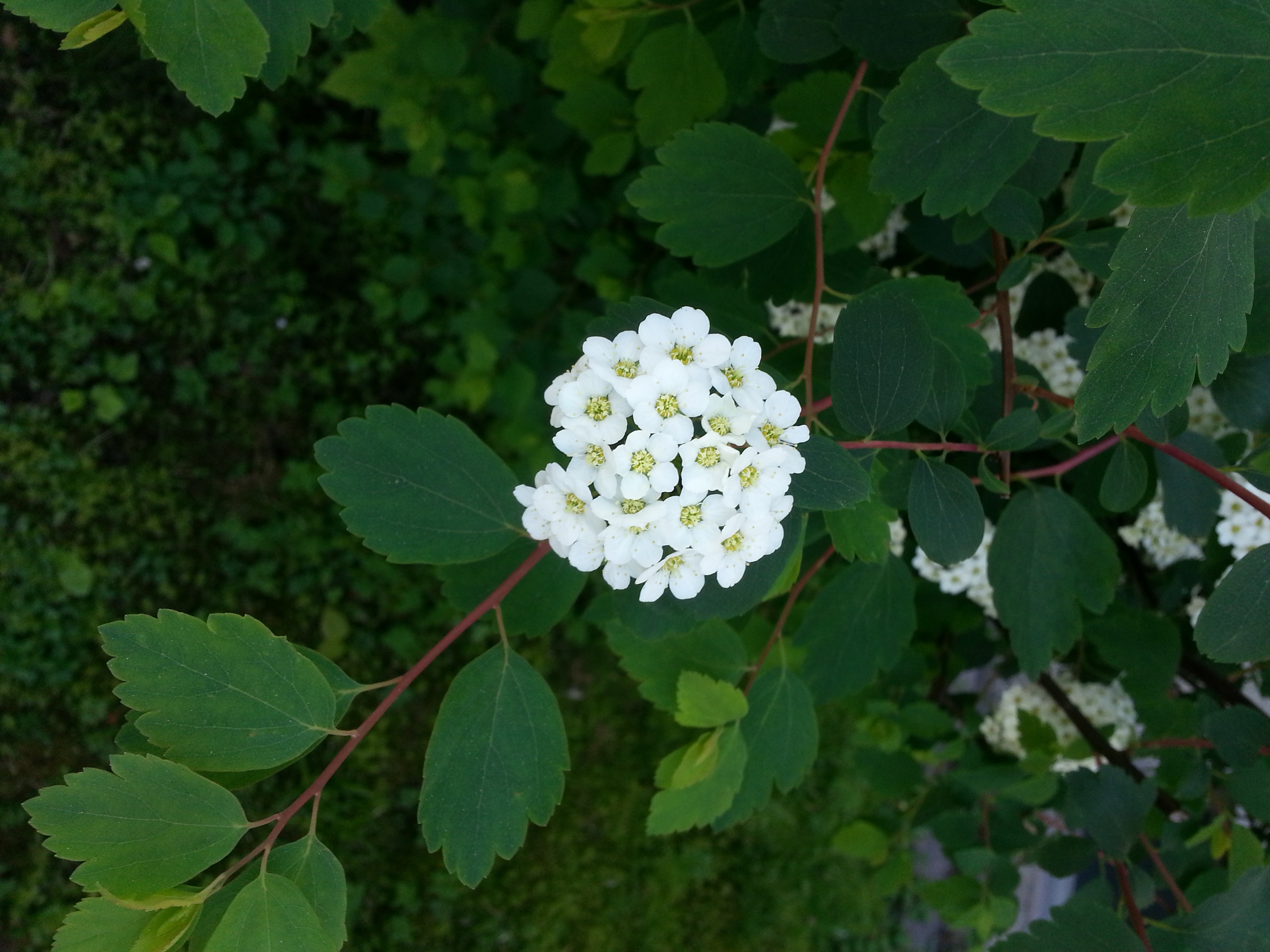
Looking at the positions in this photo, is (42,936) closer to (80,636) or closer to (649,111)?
(80,636)

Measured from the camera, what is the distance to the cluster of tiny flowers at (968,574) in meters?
1.86

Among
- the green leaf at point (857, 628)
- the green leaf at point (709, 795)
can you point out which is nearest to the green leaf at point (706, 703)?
the green leaf at point (709, 795)

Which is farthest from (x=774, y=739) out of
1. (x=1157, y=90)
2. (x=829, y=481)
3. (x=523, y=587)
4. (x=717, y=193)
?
(x=1157, y=90)

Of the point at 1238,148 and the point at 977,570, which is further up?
the point at 1238,148

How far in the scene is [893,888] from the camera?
2492 millimetres

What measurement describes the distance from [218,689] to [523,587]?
474mm

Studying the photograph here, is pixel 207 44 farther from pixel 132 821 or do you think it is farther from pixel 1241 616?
pixel 1241 616

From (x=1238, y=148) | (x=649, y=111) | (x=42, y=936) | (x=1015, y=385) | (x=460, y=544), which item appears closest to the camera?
(x=1238, y=148)

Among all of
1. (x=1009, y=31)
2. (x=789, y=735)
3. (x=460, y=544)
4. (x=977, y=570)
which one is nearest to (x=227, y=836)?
(x=460, y=544)

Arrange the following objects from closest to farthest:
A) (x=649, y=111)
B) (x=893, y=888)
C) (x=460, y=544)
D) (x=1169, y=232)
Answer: (x=1169, y=232)
(x=460, y=544)
(x=649, y=111)
(x=893, y=888)

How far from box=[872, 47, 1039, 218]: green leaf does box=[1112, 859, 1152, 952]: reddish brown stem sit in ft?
4.22

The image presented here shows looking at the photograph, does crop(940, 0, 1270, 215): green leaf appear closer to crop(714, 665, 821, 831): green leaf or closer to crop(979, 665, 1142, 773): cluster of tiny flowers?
crop(714, 665, 821, 831): green leaf

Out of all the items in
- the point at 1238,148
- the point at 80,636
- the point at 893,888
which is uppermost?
the point at 1238,148

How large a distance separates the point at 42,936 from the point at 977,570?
296cm
